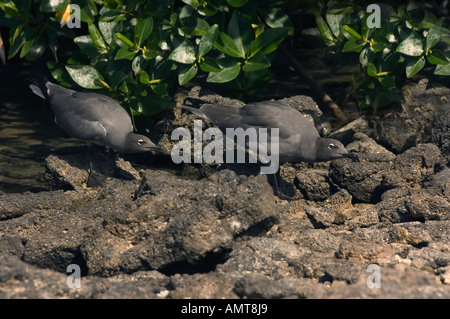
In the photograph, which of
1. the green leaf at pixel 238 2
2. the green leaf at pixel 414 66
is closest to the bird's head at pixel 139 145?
the green leaf at pixel 238 2

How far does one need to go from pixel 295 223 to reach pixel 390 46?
7.37 ft

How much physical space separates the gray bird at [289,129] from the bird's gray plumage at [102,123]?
30.0 inches

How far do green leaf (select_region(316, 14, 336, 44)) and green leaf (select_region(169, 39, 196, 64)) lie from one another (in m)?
1.28

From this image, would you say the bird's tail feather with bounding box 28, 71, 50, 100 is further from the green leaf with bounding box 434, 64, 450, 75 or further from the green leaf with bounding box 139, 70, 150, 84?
the green leaf with bounding box 434, 64, 450, 75

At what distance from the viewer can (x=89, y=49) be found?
6141mm

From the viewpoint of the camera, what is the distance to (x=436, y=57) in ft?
19.0

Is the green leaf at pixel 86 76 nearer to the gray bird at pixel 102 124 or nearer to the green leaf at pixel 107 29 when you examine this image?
the gray bird at pixel 102 124

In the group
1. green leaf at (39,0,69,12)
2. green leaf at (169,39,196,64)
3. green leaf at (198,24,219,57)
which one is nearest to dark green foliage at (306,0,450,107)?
green leaf at (198,24,219,57)

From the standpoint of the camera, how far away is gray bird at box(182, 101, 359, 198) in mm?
5434

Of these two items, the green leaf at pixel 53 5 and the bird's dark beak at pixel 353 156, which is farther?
the green leaf at pixel 53 5

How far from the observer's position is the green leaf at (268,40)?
5891mm

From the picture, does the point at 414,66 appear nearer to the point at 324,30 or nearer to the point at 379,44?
the point at 379,44

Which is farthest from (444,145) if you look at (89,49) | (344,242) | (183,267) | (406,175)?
(89,49)

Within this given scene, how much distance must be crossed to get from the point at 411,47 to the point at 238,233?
261 centimetres
